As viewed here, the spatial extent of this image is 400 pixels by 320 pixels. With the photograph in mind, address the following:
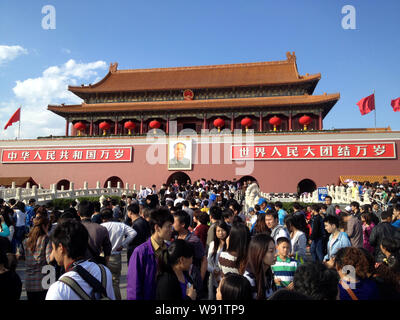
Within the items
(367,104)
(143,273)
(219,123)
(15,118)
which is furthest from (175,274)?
(15,118)

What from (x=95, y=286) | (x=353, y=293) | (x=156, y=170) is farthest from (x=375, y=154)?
(x=95, y=286)

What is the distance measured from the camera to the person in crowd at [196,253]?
269 centimetres

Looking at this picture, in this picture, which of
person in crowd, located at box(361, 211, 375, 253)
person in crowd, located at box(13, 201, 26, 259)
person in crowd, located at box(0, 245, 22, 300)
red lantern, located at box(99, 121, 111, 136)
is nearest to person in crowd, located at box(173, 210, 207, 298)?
person in crowd, located at box(0, 245, 22, 300)

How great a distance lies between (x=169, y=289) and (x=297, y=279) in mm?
857

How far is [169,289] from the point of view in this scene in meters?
2.04

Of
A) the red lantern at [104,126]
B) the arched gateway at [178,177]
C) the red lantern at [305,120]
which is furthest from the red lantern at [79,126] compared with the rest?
the red lantern at [305,120]

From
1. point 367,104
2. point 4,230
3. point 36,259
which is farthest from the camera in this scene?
point 367,104

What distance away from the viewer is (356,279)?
2273 mm

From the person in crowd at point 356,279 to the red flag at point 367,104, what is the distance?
18429 mm

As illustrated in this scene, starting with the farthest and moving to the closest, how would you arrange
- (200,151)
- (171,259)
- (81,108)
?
(81,108) → (200,151) → (171,259)

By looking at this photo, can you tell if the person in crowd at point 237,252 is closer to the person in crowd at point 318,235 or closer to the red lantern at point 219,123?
the person in crowd at point 318,235

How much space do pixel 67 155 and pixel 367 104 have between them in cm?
1988

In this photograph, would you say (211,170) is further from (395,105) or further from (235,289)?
(235,289)
